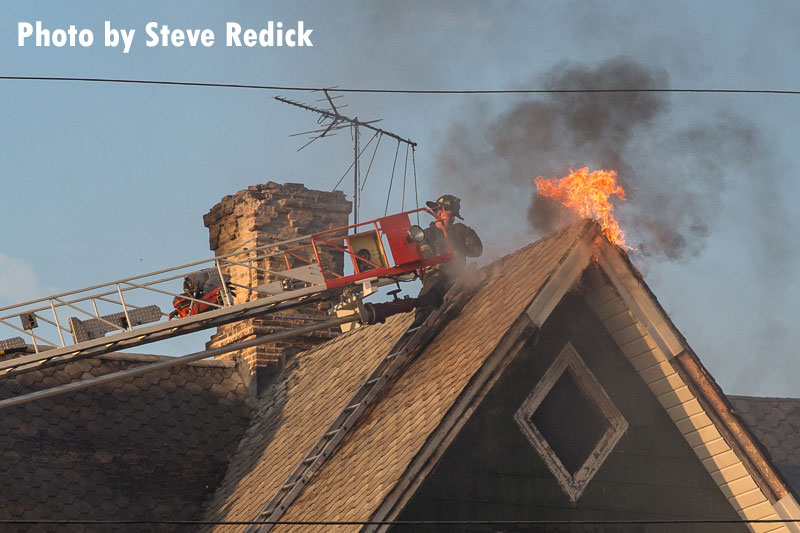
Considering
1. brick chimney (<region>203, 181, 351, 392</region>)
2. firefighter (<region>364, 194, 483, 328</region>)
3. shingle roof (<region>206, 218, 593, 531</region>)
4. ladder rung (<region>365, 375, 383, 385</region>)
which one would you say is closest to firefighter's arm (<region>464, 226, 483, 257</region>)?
firefighter (<region>364, 194, 483, 328</region>)

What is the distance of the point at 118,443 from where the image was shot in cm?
1944

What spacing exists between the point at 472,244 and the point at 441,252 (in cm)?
46

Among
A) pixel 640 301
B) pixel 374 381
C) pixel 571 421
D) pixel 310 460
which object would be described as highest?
pixel 640 301

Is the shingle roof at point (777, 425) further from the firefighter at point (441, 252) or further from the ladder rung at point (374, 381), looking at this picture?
the ladder rung at point (374, 381)

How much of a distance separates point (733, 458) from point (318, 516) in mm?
5146

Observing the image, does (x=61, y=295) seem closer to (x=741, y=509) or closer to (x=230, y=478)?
(x=230, y=478)

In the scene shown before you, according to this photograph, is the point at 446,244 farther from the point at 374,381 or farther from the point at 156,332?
the point at 156,332

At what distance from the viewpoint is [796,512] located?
1527cm

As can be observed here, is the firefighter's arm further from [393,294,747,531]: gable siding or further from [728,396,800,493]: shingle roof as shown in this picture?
[728,396,800,493]: shingle roof

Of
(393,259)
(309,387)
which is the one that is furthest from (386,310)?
(309,387)

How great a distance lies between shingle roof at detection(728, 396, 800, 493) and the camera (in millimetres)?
24812

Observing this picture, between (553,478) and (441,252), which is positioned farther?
(441,252)

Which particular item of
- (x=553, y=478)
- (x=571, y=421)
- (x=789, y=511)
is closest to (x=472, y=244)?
(x=571, y=421)

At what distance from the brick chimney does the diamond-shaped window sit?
7.77 m
